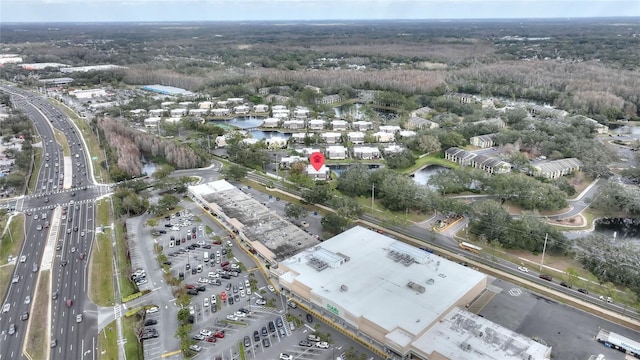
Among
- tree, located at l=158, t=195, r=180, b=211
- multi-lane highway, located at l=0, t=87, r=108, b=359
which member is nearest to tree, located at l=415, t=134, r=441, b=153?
tree, located at l=158, t=195, r=180, b=211

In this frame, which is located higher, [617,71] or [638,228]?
[617,71]

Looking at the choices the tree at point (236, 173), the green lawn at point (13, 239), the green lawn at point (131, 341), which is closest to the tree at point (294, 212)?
the tree at point (236, 173)

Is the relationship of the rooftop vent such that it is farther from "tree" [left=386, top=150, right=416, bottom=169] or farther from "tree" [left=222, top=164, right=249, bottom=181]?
"tree" [left=386, top=150, right=416, bottom=169]

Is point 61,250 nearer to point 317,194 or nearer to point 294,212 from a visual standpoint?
point 294,212

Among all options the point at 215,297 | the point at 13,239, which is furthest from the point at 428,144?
the point at 13,239

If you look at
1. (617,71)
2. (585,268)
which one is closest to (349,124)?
(585,268)

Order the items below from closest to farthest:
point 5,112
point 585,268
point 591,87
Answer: point 585,268 < point 5,112 < point 591,87

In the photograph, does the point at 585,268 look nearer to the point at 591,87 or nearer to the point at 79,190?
the point at 79,190
